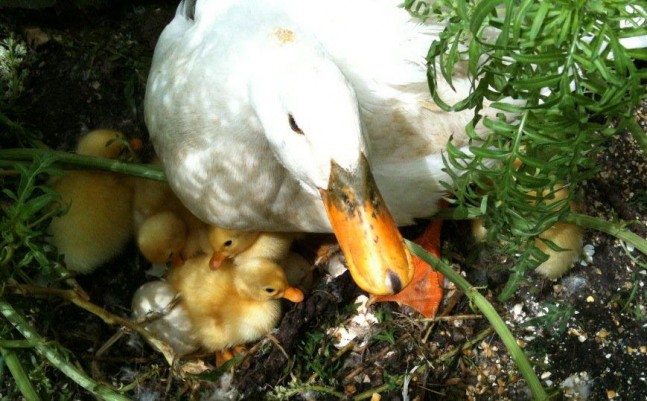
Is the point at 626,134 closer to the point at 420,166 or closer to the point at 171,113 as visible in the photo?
the point at 420,166

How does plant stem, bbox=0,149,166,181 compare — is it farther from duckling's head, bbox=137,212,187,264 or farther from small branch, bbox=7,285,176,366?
small branch, bbox=7,285,176,366

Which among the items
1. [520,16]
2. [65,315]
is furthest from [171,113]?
[520,16]

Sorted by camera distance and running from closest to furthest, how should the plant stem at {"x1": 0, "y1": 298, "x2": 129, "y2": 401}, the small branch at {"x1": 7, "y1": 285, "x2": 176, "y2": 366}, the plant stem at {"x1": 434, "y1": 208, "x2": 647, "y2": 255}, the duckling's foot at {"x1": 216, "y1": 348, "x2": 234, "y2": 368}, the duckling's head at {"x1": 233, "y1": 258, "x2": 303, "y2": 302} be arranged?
the plant stem at {"x1": 0, "y1": 298, "x2": 129, "y2": 401} → the small branch at {"x1": 7, "y1": 285, "x2": 176, "y2": 366} → the plant stem at {"x1": 434, "y1": 208, "x2": 647, "y2": 255} → the duckling's head at {"x1": 233, "y1": 258, "x2": 303, "y2": 302} → the duckling's foot at {"x1": 216, "y1": 348, "x2": 234, "y2": 368}

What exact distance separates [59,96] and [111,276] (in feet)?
2.17

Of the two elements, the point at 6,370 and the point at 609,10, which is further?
the point at 6,370

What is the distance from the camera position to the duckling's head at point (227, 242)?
6.75ft

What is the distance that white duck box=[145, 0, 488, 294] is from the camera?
4.73 feet

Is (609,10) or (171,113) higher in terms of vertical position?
(609,10)

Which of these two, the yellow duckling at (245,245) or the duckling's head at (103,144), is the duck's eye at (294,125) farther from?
the duckling's head at (103,144)

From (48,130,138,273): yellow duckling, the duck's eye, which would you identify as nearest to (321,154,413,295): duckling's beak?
the duck's eye

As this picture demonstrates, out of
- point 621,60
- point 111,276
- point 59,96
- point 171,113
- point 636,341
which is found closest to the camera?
point 621,60

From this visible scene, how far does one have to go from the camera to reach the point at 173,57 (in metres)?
1.88

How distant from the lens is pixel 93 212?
2.14 m

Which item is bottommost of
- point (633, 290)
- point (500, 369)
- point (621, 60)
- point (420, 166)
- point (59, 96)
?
point (500, 369)
